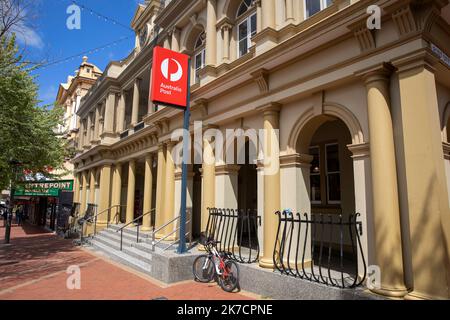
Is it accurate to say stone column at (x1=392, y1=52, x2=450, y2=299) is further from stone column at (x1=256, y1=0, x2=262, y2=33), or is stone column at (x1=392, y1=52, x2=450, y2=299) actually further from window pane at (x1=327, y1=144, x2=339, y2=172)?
window pane at (x1=327, y1=144, x2=339, y2=172)

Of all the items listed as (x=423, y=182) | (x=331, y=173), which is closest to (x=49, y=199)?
(x=331, y=173)

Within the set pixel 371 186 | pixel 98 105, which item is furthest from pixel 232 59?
pixel 98 105

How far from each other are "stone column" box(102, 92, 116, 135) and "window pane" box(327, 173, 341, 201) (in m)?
13.6

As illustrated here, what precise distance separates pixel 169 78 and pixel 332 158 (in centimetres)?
575

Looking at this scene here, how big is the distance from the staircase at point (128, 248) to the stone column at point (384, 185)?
585 centimetres

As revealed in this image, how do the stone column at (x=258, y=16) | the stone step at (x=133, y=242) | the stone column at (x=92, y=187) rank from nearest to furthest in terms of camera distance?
the stone column at (x=258, y=16)
the stone step at (x=133, y=242)
the stone column at (x=92, y=187)

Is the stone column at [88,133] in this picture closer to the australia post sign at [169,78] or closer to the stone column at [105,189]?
the stone column at [105,189]

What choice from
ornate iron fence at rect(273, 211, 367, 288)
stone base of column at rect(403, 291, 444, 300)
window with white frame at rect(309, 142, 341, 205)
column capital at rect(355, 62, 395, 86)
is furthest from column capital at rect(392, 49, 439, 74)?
window with white frame at rect(309, 142, 341, 205)

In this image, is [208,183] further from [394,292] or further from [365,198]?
[394,292]

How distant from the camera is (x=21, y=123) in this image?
33.7 feet

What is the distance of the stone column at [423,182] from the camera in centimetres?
432

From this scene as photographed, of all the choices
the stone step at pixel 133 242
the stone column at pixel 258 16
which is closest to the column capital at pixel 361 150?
the stone column at pixel 258 16

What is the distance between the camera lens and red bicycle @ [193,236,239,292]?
6.84 m
